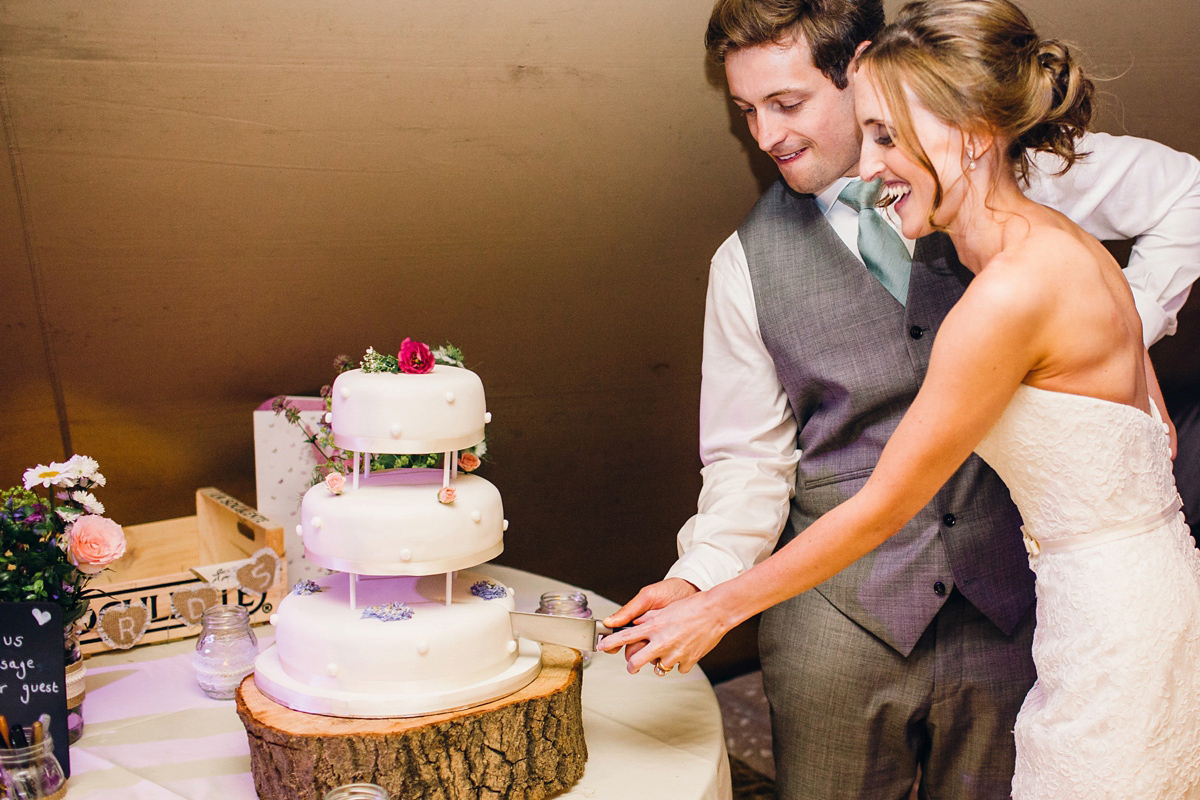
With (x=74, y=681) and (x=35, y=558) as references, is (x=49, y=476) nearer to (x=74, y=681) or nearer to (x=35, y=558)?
(x=35, y=558)

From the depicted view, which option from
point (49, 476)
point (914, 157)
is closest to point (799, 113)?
point (914, 157)

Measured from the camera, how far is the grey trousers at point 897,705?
5.57ft

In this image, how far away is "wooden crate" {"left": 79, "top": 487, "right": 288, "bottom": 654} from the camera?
1.87 m

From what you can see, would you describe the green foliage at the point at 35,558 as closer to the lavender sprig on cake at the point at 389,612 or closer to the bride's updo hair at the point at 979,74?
the lavender sprig on cake at the point at 389,612

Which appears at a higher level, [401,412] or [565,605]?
[401,412]

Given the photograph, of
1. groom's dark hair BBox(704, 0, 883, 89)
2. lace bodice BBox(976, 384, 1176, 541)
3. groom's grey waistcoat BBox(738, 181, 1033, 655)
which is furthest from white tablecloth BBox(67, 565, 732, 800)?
groom's dark hair BBox(704, 0, 883, 89)

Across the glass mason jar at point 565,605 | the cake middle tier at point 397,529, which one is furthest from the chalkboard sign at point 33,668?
the glass mason jar at point 565,605

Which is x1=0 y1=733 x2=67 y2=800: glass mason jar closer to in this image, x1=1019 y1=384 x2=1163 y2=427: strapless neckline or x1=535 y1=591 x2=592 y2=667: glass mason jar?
x1=535 y1=591 x2=592 y2=667: glass mason jar

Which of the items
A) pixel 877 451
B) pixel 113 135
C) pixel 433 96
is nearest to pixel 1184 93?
pixel 877 451

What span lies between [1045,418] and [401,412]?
0.87 metres

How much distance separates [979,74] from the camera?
1.30 metres

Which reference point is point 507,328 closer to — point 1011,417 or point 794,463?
point 794,463

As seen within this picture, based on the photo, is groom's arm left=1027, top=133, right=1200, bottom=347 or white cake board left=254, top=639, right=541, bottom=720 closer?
white cake board left=254, top=639, right=541, bottom=720

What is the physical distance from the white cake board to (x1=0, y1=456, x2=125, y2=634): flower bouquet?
393 mm
